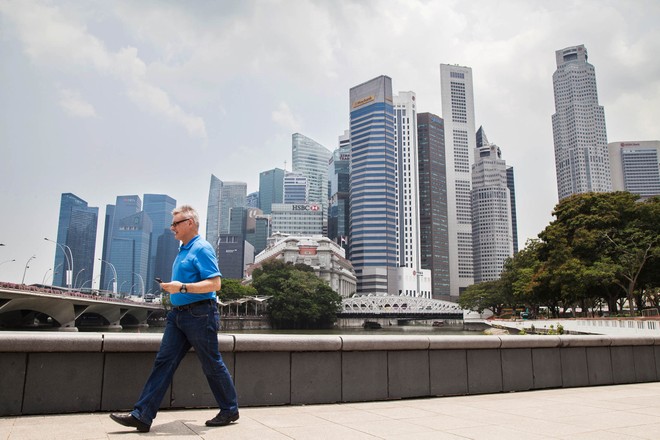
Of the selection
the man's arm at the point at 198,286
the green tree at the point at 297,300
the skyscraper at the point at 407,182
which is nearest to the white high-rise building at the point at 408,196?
the skyscraper at the point at 407,182

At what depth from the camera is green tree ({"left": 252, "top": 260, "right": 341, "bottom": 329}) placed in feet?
279

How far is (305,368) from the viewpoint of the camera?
20.4 feet

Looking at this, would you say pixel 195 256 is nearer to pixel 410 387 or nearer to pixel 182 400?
pixel 182 400

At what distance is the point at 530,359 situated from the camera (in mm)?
7891

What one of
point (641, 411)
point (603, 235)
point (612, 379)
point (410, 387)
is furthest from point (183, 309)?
point (603, 235)

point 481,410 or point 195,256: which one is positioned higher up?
point 195,256

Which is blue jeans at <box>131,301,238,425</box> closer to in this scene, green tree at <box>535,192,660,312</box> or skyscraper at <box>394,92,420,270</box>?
green tree at <box>535,192,660,312</box>

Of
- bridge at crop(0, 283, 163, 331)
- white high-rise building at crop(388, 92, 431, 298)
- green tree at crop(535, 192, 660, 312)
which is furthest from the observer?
white high-rise building at crop(388, 92, 431, 298)

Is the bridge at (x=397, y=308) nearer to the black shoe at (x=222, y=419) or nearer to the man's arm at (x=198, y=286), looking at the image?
the black shoe at (x=222, y=419)

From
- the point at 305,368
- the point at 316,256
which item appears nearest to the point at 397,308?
the point at 316,256

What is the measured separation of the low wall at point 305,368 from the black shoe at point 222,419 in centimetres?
109

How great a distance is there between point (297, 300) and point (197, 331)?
81325mm

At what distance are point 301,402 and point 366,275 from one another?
155m

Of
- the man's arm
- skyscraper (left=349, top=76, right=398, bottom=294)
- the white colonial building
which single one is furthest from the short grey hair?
skyscraper (left=349, top=76, right=398, bottom=294)
